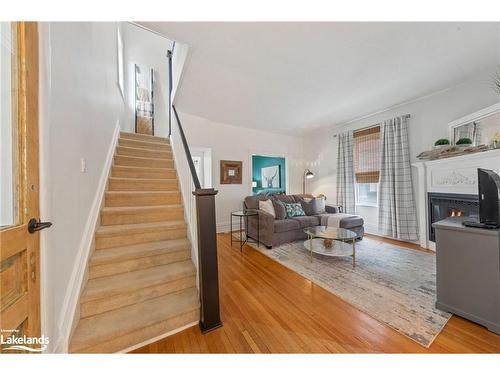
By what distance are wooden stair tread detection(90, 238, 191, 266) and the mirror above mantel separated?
12.8 feet

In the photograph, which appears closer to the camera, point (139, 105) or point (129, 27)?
point (129, 27)

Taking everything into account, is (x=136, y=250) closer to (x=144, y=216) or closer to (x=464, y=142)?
(x=144, y=216)

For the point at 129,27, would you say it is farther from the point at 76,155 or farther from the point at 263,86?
the point at 76,155

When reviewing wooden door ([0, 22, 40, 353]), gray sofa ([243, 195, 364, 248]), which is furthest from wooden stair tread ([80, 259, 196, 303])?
gray sofa ([243, 195, 364, 248])

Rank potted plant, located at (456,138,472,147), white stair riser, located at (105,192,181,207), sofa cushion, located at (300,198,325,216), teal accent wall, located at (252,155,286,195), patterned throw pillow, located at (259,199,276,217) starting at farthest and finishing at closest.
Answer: teal accent wall, located at (252,155,286,195), sofa cushion, located at (300,198,325,216), patterned throw pillow, located at (259,199,276,217), potted plant, located at (456,138,472,147), white stair riser, located at (105,192,181,207)

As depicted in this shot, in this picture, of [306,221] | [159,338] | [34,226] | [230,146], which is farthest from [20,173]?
[230,146]

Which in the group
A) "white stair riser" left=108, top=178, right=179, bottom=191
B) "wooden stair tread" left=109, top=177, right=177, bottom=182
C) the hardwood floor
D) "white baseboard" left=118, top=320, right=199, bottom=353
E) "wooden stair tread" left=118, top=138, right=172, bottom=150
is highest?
"wooden stair tread" left=118, top=138, right=172, bottom=150

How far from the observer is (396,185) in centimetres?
355

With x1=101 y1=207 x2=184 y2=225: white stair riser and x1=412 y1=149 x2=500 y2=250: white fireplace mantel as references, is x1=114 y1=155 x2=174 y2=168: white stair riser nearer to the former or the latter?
x1=101 y1=207 x2=184 y2=225: white stair riser

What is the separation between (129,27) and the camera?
149 inches

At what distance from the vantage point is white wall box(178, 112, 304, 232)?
14.2ft

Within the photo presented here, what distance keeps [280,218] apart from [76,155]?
292cm

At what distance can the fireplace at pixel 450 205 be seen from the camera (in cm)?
256
